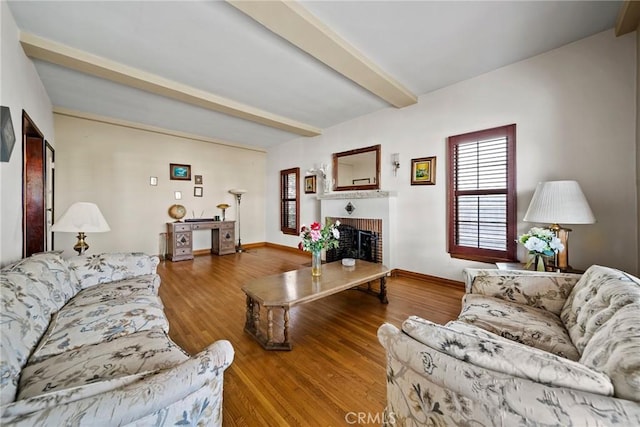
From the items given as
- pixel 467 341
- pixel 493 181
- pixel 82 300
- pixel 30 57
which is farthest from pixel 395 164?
pixel 30 57

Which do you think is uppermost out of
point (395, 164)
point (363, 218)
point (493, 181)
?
point (395, 164)

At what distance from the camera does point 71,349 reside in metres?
1.25

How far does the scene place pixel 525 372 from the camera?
69 centimetres

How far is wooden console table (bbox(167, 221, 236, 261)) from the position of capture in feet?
16.6

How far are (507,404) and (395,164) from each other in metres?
3.74

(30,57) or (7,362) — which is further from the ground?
(30,57)

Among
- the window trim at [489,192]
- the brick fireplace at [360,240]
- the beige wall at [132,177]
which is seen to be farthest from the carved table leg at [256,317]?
the beige wall at [132,177]

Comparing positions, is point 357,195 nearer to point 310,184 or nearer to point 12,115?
point 310,184

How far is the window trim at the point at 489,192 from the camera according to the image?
9.80 feet

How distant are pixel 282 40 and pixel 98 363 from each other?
2.81 m

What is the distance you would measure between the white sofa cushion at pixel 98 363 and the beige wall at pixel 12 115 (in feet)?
4.42

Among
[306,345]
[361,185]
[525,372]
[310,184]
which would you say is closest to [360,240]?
[361,185]

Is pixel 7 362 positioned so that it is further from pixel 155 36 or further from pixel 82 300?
pixel 155 36

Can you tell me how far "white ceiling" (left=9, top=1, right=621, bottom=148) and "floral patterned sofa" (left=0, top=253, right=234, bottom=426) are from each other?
2.09m
